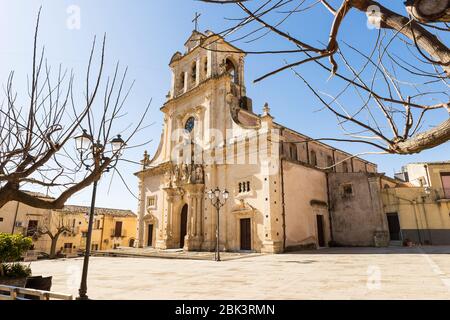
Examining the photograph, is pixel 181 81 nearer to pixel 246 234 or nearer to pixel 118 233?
pixel 246 234

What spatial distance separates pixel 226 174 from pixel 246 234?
4799 millimetres

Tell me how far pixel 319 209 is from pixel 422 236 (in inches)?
338

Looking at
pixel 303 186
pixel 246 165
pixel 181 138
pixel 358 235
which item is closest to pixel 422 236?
pixel 358 235

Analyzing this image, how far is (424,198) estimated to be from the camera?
73.3 ft

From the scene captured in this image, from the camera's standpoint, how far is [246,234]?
19.5 metres

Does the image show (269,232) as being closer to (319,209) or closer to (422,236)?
(319,209)

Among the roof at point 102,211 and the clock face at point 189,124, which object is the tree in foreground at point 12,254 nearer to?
the clock face at point 189,124

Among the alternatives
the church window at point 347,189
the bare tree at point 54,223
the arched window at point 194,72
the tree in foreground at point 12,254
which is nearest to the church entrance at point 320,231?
the church window at point 347,189

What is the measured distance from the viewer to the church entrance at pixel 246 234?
63.1 ft

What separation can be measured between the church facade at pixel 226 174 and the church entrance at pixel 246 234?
0.07 meters

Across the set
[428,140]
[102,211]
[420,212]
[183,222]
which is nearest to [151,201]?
[183,222]

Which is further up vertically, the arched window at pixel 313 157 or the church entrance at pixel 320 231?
the arched window at pixel 313 157
